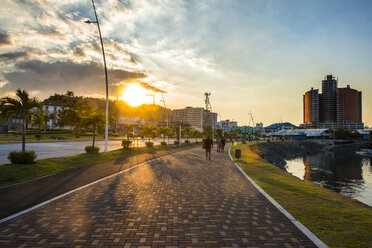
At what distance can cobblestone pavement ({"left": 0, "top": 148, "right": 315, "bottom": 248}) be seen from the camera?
420 cm

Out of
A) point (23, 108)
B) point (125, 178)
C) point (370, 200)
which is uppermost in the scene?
point (23, 108)

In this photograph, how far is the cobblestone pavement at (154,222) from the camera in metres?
4.20

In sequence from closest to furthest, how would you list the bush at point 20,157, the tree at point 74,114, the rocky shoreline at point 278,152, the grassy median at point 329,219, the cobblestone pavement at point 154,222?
the cobblestone pavement at point 154,222 < the grassy median at point 329,219 < the bush at point 20,157 < the rocky shoreline at point 278,152 < the tree at point 74,114

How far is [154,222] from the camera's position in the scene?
5.13 metres

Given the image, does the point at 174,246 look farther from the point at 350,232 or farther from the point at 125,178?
the point at 125,178

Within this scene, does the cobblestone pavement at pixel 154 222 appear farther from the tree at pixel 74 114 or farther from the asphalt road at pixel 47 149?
the tree at pixel 74 114

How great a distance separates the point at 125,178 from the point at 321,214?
26.8 feet

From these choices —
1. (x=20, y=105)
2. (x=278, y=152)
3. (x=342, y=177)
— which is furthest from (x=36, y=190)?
(x=278, y=152)

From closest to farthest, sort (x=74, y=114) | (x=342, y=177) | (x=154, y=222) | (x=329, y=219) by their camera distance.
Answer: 1. (x=154, y=222)
2. (x=329, y=219)
3. (x=342, y=177)
4. (x=74, y=114)

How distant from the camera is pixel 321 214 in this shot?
586 centimetres

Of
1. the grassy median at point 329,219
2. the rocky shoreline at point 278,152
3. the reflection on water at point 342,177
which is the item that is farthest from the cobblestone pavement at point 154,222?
the rocky shoreline at point 278,152

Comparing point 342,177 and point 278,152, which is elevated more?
point 278,152

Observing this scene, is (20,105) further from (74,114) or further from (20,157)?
(74,114)

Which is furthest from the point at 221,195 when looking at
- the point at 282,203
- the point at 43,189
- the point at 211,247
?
the point at 43,189
